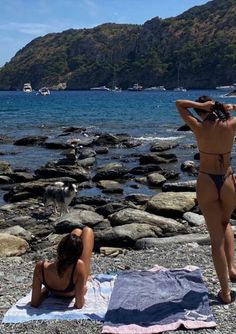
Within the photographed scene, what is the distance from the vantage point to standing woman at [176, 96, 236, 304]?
6395 millimetres

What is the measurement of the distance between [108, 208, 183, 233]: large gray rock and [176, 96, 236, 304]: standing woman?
508cm

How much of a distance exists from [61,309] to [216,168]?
2.36 metres

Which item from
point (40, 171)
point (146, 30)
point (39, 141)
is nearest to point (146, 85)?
point (146, 30)

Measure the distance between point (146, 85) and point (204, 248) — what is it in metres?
160

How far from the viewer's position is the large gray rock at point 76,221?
12172 millimetres

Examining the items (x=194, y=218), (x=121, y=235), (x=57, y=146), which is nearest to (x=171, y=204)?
(x=194, y=218)

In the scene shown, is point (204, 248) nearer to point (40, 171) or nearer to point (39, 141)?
point (40, 171)

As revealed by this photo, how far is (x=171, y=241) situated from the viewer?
1014 centimetres

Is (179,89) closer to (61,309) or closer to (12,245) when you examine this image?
(12,245)

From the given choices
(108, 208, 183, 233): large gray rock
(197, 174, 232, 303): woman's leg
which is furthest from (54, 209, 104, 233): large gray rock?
(197, 174, 232, 303): woman's leg

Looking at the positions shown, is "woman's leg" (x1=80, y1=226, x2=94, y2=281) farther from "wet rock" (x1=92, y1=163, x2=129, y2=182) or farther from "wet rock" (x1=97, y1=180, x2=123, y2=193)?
"wet rock" (x1=92, y1=163, x2=129, y2=182)

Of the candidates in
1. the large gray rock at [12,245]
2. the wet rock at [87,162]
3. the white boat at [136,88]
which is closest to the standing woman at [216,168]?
the large gray rock at [12,245]

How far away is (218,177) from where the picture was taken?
A: 21.2 ft

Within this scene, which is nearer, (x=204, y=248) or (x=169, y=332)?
(x=169, y=332)
